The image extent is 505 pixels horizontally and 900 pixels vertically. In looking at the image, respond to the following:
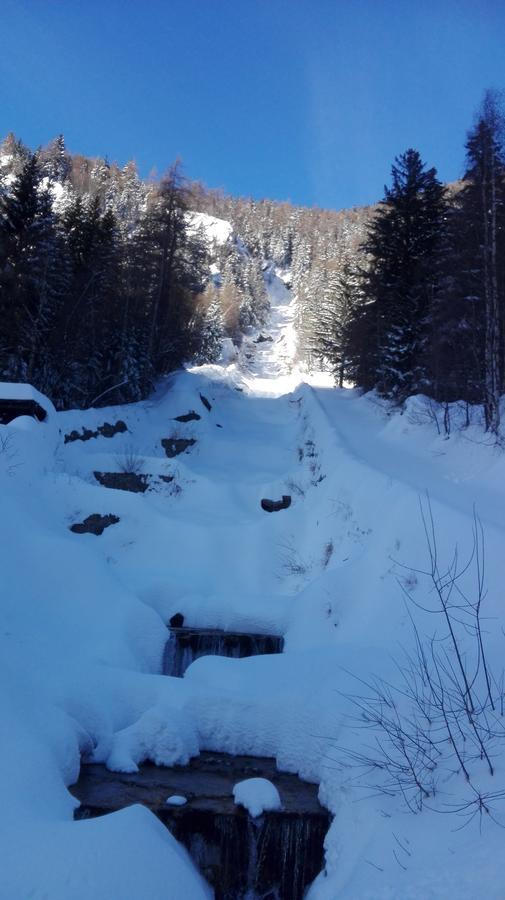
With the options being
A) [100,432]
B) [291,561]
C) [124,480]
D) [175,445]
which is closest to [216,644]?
[291,561]

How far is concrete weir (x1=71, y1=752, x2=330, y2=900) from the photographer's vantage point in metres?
5.32

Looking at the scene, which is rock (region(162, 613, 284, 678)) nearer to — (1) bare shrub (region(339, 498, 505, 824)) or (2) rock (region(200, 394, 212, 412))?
(1) bare shrub (region(339, 498, 505, 824))

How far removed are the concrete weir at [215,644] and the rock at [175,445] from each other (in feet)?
40.4

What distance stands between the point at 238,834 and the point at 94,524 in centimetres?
956

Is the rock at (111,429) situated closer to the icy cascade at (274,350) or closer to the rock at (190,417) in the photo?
the rock at (190,417)

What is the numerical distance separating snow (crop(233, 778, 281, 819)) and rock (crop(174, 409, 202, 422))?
19155mm

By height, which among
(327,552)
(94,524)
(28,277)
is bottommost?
(327,552)

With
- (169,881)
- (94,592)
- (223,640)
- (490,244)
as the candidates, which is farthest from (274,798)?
(490,244)

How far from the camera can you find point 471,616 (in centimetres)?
640

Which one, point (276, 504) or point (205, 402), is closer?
point (276, 504)

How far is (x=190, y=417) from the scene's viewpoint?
24.8m

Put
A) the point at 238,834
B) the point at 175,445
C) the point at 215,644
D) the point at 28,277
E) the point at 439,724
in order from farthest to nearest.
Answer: the point at 175,445 → the point at 28,277 → the point at 215,644 → the point at 238,834 → the point at 439,724

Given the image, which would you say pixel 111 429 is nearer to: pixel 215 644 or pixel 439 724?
pixel 215 644

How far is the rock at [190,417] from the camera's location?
24.4 m
